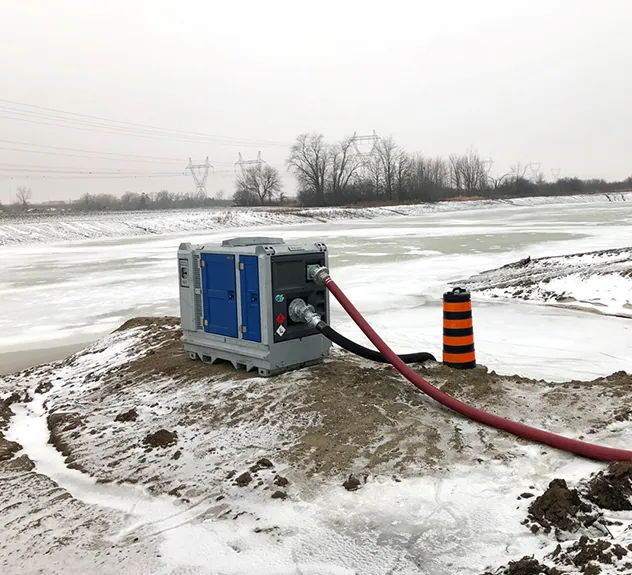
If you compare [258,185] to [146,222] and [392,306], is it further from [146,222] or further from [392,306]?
[392,306]

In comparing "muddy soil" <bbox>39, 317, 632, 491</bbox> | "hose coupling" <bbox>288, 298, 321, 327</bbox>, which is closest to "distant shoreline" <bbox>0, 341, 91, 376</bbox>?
"muddy soil" <bbox>39, 317, 632, 491</bbox>

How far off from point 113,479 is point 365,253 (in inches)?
672

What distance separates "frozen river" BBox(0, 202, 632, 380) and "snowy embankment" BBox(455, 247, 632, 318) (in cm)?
62

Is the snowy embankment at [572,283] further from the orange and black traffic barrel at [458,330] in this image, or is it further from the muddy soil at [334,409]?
the muddy soil at [334,409]

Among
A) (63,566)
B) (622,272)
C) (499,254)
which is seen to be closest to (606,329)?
(622,272)

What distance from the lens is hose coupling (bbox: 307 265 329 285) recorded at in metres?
6.07

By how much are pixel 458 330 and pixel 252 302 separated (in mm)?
2099

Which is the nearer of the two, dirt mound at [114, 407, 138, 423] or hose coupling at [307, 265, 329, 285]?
dirt mound at [114, 407, 138, 423]

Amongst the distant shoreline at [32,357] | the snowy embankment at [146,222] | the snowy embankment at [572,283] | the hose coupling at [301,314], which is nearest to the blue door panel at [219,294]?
the hose coupling at [301,314]

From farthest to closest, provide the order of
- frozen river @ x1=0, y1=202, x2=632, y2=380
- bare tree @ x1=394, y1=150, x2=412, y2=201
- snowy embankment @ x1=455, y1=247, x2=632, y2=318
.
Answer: bare tree @ x1=394, y1=150, x2=412, y2=201 → snowy embankment @ x1=455, y1=247, x2=632, y2=318 → frozen river @ x1=0, y1=202, x2=632, y2=380

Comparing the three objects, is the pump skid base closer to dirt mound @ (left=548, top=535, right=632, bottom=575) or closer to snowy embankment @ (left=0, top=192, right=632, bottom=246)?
dirt mound @ (left=548, top=535, right=632, bottom=575)

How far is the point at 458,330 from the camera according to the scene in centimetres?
616

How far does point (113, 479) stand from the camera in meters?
4.46

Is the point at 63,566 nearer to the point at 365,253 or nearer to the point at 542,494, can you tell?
the point at 542,494
